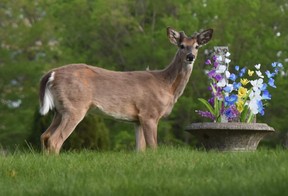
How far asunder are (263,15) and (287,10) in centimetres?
113

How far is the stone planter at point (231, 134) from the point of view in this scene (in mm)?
10398

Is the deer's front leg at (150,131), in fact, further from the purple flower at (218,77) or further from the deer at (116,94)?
the purple flower at (218,77)

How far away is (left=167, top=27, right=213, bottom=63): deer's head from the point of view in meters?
10.9

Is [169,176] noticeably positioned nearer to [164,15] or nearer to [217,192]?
[217,192]

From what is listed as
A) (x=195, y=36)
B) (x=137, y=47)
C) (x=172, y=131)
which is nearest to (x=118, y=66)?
(x=137, y=47)

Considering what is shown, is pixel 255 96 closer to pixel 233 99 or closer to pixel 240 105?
pixel 240 105

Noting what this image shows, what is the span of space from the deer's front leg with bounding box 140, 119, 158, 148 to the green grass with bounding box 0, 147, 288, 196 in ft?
4.53

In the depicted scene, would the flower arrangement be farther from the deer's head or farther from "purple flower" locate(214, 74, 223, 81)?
the deer's head

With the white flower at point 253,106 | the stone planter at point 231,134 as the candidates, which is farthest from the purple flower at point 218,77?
the stone planter at point 231,134

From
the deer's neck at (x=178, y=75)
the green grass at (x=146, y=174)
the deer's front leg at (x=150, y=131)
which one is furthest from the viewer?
the deer's neck at (x=178, y=75)

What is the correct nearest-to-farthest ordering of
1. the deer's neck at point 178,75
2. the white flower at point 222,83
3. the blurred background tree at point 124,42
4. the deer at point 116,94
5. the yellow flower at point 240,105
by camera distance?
1. the deer at point 116,94
2. the yellow flower at point 240,105
3. the white flower at point 222,83
4. the deer's neck at point 178,75
5. the blurred background tree at point 124,42

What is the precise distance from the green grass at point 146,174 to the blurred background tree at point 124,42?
1996 centimetres

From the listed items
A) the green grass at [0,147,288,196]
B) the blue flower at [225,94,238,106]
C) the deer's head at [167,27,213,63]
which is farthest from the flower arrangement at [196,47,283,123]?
the green grass at [0,147,288,196]

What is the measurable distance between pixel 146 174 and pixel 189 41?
4.47 m
